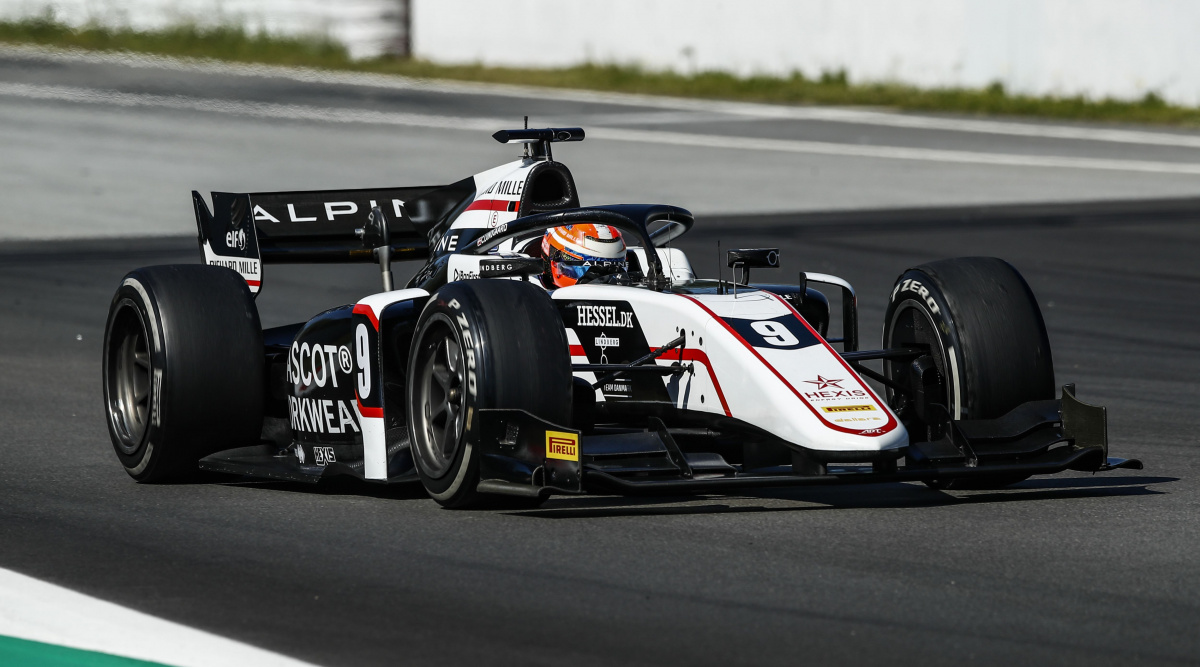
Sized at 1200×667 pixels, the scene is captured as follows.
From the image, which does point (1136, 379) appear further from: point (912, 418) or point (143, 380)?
point (143, 380)

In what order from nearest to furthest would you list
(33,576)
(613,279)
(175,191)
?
(33,576) → (613,279) → (175,191)

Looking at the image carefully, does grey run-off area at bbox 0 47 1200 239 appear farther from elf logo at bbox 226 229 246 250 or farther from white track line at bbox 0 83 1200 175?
elf logo at bbox 226 229 246 250

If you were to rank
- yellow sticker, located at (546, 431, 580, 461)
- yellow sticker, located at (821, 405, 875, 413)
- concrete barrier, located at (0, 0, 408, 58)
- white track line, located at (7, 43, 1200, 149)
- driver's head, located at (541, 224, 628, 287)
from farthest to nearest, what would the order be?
concrete barrier, located at (0, 0, 408, 58) < white track line, located at (7, 43, 1200, 149) < driver's head, located at (541, 224, 628, 287) < yellow sticker, located at (821, 405, 875, 413) < yellow sticker, located at (546, 431, 580, 461)

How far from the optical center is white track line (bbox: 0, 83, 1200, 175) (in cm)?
2638

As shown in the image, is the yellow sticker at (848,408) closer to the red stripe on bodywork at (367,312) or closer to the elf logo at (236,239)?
the red stripe on bodywork at (367,312)

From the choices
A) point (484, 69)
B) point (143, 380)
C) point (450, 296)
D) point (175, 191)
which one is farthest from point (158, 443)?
point (484, 69)

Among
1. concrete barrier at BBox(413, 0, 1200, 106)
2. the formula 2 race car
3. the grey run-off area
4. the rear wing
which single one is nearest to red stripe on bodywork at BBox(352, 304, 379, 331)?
the formula 2 race car

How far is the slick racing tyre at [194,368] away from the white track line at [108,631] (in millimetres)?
2011

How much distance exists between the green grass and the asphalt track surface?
21848 mm


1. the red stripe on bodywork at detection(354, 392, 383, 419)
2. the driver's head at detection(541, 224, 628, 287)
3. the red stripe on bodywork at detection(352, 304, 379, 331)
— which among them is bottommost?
the red stripe on bodywork at detection(354, 392, 383, 419)

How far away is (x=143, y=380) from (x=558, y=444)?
8.95ft

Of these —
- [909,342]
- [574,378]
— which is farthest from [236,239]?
[909,342]

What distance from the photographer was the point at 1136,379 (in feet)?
38.1

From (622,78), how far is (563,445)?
30854mm
